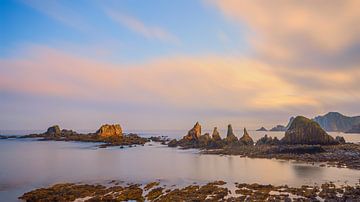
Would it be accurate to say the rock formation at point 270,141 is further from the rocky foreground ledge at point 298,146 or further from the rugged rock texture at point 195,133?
the rugged rock texture at point 195,133

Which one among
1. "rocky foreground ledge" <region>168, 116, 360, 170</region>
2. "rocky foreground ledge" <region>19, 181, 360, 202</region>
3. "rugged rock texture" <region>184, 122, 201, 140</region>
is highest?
"rugged rock texture" <region>184, 122, 201, 140</region>

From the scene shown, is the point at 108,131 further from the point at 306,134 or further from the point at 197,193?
the point at 197,193

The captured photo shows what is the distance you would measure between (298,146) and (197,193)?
6097 centimetres

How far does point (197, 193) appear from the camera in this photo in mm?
39344

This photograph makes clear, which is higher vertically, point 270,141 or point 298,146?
point 270,141

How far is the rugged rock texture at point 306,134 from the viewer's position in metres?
96.1

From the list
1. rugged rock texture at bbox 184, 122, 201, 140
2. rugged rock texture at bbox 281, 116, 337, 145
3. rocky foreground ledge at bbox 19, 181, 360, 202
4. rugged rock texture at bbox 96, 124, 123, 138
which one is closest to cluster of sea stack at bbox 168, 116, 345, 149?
rugged rock texture at bbox 281, 116, 337, 145

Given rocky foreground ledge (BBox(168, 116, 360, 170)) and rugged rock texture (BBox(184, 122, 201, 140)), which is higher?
rugged rock texture (BBox(184, 122, 201, 140))

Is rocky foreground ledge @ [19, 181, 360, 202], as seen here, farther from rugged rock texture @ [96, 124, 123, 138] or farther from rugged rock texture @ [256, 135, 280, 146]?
rugged rock texture @ [96, 124, 123, 138]

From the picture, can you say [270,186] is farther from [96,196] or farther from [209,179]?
[96,196]

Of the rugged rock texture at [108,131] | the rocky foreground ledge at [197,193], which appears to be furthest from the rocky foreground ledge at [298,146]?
the rugged rock texture at [108,131]

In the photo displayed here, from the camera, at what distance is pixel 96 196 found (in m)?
38.8

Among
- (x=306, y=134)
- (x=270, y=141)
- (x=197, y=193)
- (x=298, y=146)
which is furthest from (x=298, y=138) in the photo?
(x=197, y=193)

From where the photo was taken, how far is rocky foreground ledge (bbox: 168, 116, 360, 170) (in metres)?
74.6
